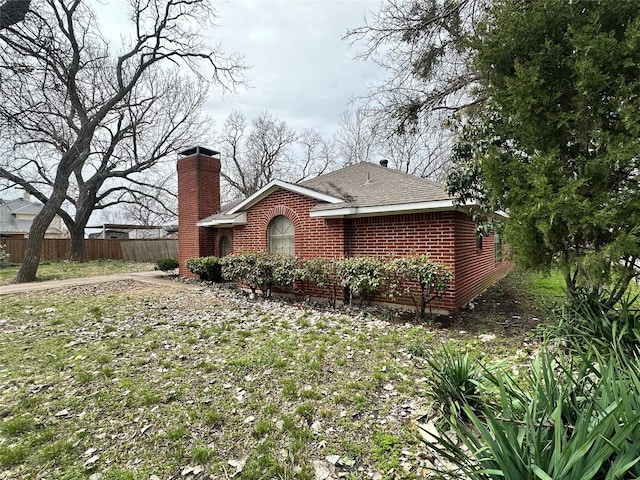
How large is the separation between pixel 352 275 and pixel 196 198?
9156 millimetres

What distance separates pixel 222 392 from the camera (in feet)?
12.4

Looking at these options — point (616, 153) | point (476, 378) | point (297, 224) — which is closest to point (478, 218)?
point (616, 153)

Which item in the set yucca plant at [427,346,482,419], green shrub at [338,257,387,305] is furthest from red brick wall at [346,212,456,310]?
yucca plant at [427,346,482,419]

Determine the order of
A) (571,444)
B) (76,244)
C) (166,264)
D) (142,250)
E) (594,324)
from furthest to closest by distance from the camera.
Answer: (142,250), (76,244), (166,264), (594,324), (571,444)

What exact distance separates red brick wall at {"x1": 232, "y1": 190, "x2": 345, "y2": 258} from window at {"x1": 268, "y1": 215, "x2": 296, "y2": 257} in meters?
0.19

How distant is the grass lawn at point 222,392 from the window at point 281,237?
323 cm

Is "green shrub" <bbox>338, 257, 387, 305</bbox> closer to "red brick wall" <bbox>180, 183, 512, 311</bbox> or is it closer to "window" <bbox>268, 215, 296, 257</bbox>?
"red brick wall" <bbox>180, 183, 512, 311</bbox>

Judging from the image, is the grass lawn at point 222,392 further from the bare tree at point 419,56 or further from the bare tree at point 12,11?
the bare tree at point 12,11

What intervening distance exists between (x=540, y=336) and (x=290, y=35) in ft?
28.1

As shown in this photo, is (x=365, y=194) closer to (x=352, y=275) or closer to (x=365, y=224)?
(x=365, y=224)

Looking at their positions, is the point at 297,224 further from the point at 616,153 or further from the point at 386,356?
the point at 616,153

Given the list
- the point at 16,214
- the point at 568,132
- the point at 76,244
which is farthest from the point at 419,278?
the point at 16,214

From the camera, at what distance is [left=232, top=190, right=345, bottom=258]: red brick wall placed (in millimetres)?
8898

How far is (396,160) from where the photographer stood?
29156mm
